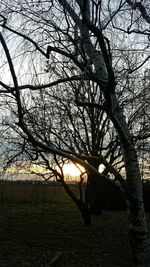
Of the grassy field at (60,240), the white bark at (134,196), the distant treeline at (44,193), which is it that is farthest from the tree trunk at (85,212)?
the distant treeline at (44,193)

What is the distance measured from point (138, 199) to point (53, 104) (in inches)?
275

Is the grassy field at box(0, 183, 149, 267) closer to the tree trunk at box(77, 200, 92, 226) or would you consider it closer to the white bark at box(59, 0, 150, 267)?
the tree trunk at box(77, 200, 92, 226)

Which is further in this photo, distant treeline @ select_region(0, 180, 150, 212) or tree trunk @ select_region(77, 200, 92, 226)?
distant treeline @ select_region(0, 180, 150, 212)

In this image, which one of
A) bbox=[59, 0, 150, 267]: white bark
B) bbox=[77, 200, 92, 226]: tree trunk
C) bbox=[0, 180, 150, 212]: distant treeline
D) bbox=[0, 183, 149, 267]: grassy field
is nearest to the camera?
bbox=[59, 0, 150, 267]: white bark

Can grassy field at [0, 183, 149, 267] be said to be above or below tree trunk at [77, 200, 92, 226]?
below

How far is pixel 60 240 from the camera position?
13.1 m

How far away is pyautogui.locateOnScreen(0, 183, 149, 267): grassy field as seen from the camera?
416 inches

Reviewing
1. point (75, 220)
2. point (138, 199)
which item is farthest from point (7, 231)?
point (138, 199)

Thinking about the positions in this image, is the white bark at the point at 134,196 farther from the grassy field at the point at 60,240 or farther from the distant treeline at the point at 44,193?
the distant treeline at the point at 44,193

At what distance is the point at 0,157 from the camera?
1689 centimetres

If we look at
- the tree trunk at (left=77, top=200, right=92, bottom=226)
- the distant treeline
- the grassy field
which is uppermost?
the distant treeline

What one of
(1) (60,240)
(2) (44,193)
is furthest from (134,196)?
(2) (44,193)

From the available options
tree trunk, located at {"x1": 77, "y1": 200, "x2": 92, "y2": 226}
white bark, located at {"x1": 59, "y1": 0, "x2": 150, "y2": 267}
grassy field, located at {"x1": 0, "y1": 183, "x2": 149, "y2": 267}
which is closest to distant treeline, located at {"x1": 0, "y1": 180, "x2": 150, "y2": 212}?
grassy field, located at {"x1": 0, "y1": 183, "x2": 149, "y2": 267}

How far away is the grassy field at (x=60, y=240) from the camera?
1058 cm
